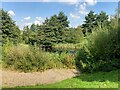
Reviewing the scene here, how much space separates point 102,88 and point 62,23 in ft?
111

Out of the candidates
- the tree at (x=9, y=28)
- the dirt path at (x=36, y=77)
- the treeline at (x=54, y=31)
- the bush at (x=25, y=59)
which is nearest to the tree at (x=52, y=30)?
the treeline at (x=54, y=31)

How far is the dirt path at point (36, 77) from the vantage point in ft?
28.1

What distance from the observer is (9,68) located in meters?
11.2

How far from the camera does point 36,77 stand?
31.6 ft

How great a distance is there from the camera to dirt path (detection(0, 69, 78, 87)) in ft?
28.1

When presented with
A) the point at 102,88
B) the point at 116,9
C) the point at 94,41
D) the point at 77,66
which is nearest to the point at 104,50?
the point at 94,41

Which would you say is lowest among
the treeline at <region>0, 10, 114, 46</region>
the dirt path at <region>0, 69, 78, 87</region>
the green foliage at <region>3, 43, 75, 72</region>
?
the dirt path at <region>0, 69, 78, 87</region>

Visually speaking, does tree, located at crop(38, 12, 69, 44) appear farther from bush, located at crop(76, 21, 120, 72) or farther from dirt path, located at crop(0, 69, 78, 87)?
dirt path, located at crop(0, 69, 78, 87)

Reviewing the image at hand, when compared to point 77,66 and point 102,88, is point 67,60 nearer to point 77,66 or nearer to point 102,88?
point 77,66

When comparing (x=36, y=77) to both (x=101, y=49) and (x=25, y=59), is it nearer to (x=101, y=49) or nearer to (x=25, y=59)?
(x=25, y=59)

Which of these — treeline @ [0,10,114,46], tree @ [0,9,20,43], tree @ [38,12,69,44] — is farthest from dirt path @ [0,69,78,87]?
tree @ [38,12,69,44]

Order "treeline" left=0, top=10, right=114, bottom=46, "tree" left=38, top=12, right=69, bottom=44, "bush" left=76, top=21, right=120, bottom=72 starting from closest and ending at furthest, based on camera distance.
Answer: "bush" left=76, top=21, right=120, bottom=72 < "treeline" left=0, top=10, right=114, bottom=46 < "tree" left=38, top=12, right=69, bottom=44

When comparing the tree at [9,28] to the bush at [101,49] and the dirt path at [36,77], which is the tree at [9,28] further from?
the dirt path at [36,77]

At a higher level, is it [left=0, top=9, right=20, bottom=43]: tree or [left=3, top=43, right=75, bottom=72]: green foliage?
[left=0, top=9, right=20, bottom=43]: tree
